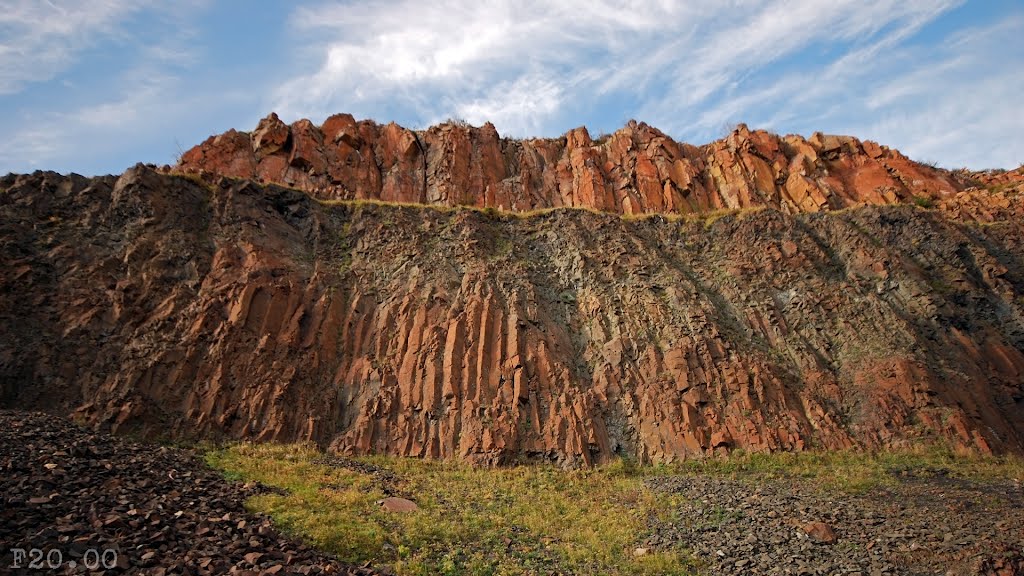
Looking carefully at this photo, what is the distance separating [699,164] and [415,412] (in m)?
24.3

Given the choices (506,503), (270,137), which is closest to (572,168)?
(270,137)

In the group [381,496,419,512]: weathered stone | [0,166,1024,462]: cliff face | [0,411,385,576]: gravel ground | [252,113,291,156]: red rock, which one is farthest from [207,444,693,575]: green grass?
[252,113,291,156]: red rock

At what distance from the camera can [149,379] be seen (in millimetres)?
17969

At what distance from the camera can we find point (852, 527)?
12000 millimetres

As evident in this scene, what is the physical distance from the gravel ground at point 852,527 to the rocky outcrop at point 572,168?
1920 cm

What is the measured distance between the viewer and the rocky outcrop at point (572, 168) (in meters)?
31.2

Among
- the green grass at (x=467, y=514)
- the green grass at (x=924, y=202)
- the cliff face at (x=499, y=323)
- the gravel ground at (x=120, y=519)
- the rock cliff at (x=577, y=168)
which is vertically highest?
the rock cliff at (x=577, y=168)

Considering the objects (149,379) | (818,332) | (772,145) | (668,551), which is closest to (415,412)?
(149,379)

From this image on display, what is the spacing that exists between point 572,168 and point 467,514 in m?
24.6

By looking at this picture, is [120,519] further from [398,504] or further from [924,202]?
[924,202]

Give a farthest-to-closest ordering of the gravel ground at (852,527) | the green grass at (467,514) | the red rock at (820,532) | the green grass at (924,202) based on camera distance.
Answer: the green grass at (924,202) < the red rock at (820,532) < the green grass at (467,514) < the gravel ground at (852,527)

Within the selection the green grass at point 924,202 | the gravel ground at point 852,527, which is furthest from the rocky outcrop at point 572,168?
the gravel ground at point 852,527

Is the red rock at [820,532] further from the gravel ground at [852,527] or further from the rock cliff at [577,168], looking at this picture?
the rock cliff at [577,168]

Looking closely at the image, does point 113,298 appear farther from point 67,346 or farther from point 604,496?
point 604,496
